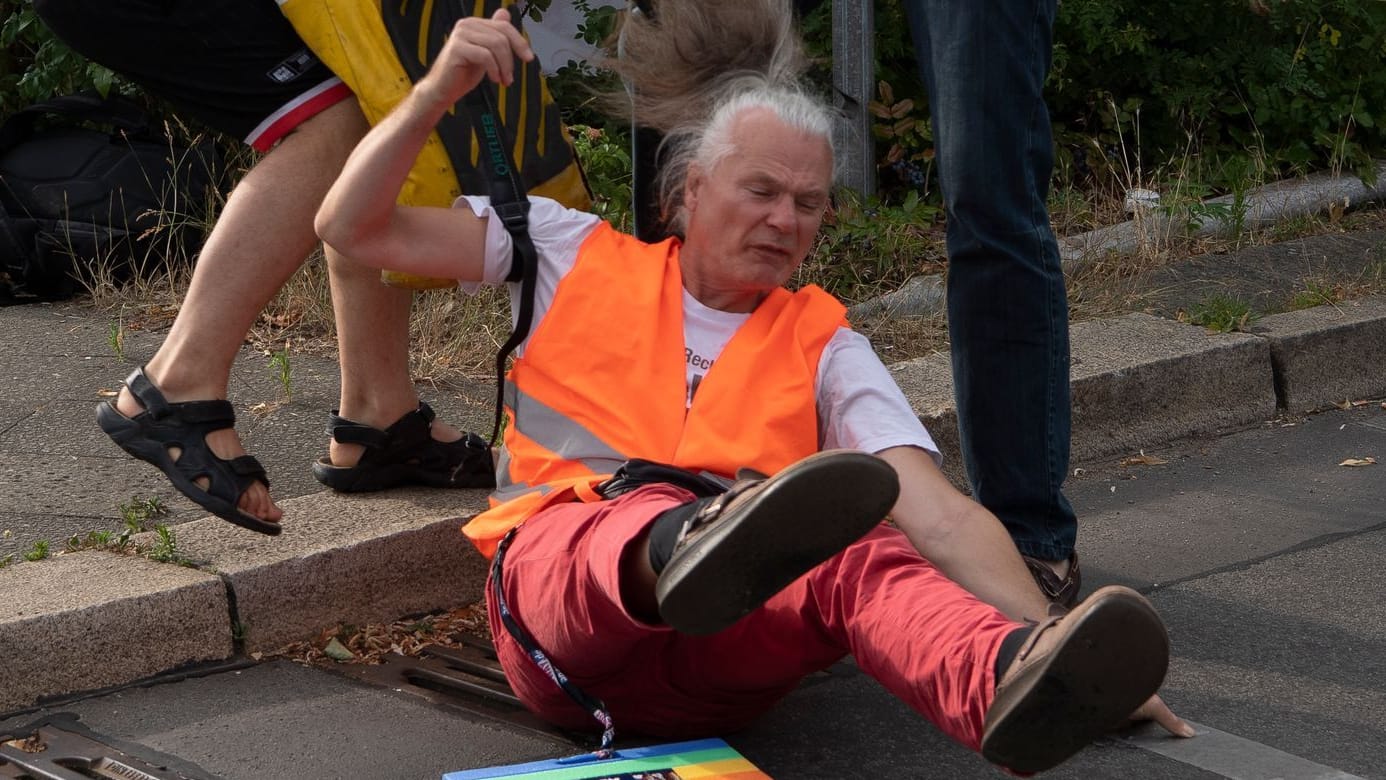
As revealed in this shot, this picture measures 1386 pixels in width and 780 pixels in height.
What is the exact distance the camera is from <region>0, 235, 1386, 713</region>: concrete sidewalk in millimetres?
2926

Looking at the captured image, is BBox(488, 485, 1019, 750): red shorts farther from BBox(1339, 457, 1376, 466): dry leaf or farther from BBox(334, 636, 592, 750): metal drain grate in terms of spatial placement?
BBox(1339, 457, 1376, 466): dry leaf

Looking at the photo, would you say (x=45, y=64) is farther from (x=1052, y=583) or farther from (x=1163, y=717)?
(x=1163, y=717)

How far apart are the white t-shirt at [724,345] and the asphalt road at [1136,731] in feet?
1.58

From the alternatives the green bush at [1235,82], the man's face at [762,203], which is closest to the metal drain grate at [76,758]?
the man's face at [762,203]

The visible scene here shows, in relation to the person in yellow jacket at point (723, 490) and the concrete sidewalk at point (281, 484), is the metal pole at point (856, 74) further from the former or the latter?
the person in yellow jacket at point (723, 490)

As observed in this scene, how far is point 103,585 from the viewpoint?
116 inches

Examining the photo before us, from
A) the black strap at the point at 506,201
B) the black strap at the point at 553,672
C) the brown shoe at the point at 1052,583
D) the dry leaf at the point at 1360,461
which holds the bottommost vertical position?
the dry leaf at the point at 1360,461

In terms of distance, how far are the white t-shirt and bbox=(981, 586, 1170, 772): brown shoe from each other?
0.80 meters

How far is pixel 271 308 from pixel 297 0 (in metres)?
2.13

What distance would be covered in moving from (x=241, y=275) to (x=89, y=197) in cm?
249

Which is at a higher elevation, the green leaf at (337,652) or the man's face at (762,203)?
the man's face at (762,203)

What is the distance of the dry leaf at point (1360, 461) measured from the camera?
4438 mm

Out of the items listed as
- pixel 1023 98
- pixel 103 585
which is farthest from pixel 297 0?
pixel 1023 98

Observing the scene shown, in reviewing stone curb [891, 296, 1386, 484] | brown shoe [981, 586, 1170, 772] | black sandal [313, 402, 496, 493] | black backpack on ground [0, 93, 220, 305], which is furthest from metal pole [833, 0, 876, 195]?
brown shoe [981, 586, 1170, 772]
